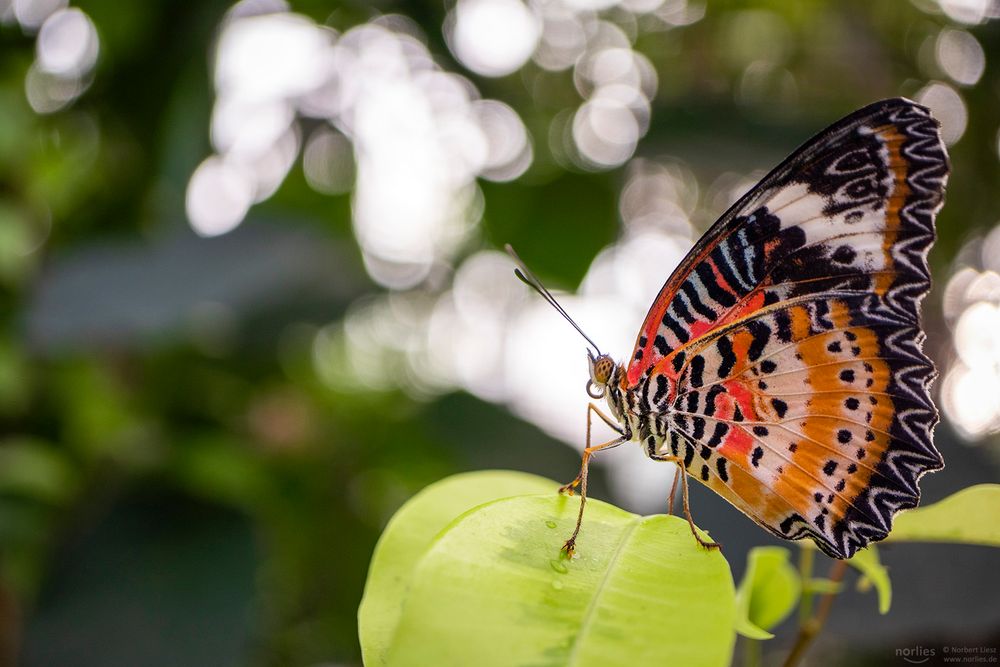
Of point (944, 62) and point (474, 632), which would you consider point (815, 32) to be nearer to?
point (944, 62)

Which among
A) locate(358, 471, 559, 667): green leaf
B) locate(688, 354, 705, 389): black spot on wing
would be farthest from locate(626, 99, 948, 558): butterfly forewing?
locate(358, 471, 559, 667): green leaf

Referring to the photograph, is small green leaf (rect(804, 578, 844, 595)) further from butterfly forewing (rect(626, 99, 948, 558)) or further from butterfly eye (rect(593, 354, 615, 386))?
butterfly eye (rect(593, 354, 615, 386))

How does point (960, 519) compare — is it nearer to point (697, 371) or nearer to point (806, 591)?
point (806, 591)

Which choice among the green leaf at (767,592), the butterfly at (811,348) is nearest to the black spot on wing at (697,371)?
the butterfly at (811,348)

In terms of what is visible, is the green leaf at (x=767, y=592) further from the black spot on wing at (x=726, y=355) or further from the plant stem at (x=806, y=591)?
the black spot on wing at (x=726, y=355)

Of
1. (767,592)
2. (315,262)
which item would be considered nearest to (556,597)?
(767,592)
